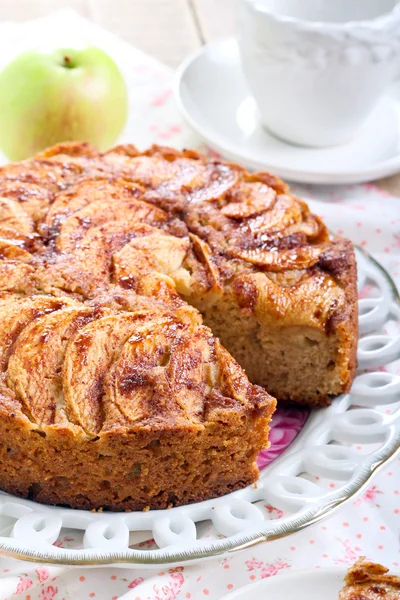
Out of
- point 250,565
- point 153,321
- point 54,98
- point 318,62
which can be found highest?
point 318,62

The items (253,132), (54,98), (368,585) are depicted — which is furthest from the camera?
(253,132)

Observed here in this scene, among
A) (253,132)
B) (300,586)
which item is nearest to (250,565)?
(300,586)

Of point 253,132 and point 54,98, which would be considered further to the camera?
point 253,132

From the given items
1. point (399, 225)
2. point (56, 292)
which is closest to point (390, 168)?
point (399, 225)

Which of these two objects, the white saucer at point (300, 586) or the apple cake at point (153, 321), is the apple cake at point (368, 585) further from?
the apple cake at point (153, 321)

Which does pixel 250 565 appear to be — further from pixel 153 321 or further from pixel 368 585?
pixel 153 321

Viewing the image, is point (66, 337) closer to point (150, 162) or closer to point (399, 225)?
point (150, 162)
